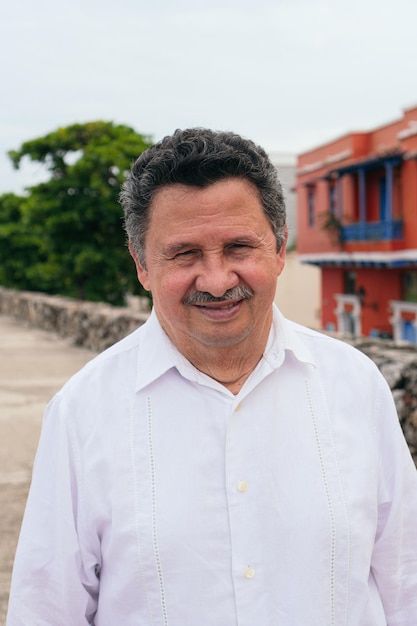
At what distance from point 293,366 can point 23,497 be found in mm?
3676

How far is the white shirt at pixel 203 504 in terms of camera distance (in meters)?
1.54

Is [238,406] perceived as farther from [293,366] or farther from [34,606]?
[34,606]

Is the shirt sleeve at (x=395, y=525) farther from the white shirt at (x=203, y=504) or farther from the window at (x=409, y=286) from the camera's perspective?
the window at (x=409, y=286)

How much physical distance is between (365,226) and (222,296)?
19706 millimetres

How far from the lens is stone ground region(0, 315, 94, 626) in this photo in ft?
14.7

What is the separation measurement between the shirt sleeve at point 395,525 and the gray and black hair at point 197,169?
505 millimetres

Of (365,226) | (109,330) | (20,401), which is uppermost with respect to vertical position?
(365,226)

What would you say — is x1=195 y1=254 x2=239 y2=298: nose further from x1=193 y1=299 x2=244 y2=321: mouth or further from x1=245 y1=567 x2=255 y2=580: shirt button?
x1=245 y1=567 x2=255 y2=580: shirt button

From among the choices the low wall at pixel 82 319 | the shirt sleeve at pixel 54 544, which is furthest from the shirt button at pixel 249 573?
the low wall at pixel 82 319

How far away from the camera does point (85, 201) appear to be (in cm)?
1500

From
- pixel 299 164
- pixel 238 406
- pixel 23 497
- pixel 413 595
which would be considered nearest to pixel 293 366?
pixel 238 406

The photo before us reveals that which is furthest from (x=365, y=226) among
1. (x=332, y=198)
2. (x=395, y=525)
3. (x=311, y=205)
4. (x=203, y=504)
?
(x=203, y=504)

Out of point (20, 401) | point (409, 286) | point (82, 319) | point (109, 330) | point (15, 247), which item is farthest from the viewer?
point (15, 247)

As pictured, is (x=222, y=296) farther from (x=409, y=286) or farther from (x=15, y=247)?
(x=15, y=247)
